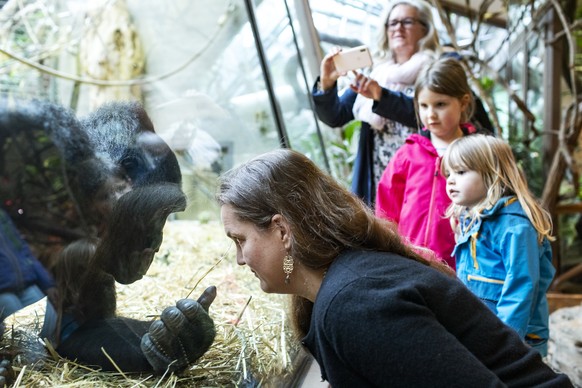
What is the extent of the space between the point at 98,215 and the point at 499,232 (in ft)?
3.95

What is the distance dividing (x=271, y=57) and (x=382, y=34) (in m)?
0.89

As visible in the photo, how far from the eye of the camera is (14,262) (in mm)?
A: 1012

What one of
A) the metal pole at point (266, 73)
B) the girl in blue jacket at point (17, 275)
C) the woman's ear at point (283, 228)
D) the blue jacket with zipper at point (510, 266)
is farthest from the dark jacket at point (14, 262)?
the metal pole at point (266, 73)

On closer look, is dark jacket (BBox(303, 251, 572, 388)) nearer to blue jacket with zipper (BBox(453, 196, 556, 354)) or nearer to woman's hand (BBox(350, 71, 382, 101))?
blue jacket with zipper (BBox(453, 196, 556, 354))

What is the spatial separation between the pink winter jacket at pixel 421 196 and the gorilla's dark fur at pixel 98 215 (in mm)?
1037

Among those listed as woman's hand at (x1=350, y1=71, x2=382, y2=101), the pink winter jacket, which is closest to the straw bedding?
the pink winter jacket

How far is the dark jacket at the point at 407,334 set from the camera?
993 mm

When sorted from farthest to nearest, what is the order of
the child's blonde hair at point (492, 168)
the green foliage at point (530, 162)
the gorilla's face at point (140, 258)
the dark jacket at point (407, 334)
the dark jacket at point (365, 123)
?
the green foliage at point (530, 162), the dark jacket at point (365, 123), the child's blonde hair at point (492, 168), the gorilla's face at point (140, 258), the dark jacket at point (407, 334)

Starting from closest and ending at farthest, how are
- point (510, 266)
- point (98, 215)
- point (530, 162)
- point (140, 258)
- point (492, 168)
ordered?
point (98, 215) → point (140, 258) → point (510, 266) → point (492, 168) → point (530, 162)

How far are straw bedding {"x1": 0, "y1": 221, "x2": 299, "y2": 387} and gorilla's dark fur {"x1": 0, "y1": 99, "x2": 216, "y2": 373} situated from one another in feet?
0.10

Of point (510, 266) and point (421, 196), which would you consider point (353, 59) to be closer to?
point (421, 196)

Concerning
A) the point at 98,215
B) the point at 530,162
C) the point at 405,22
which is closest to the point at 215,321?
the point at 98,215

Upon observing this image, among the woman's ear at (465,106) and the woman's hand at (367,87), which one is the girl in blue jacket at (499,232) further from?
the woman's hand at (367,87)

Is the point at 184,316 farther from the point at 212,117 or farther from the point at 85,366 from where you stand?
the point at 212,117
